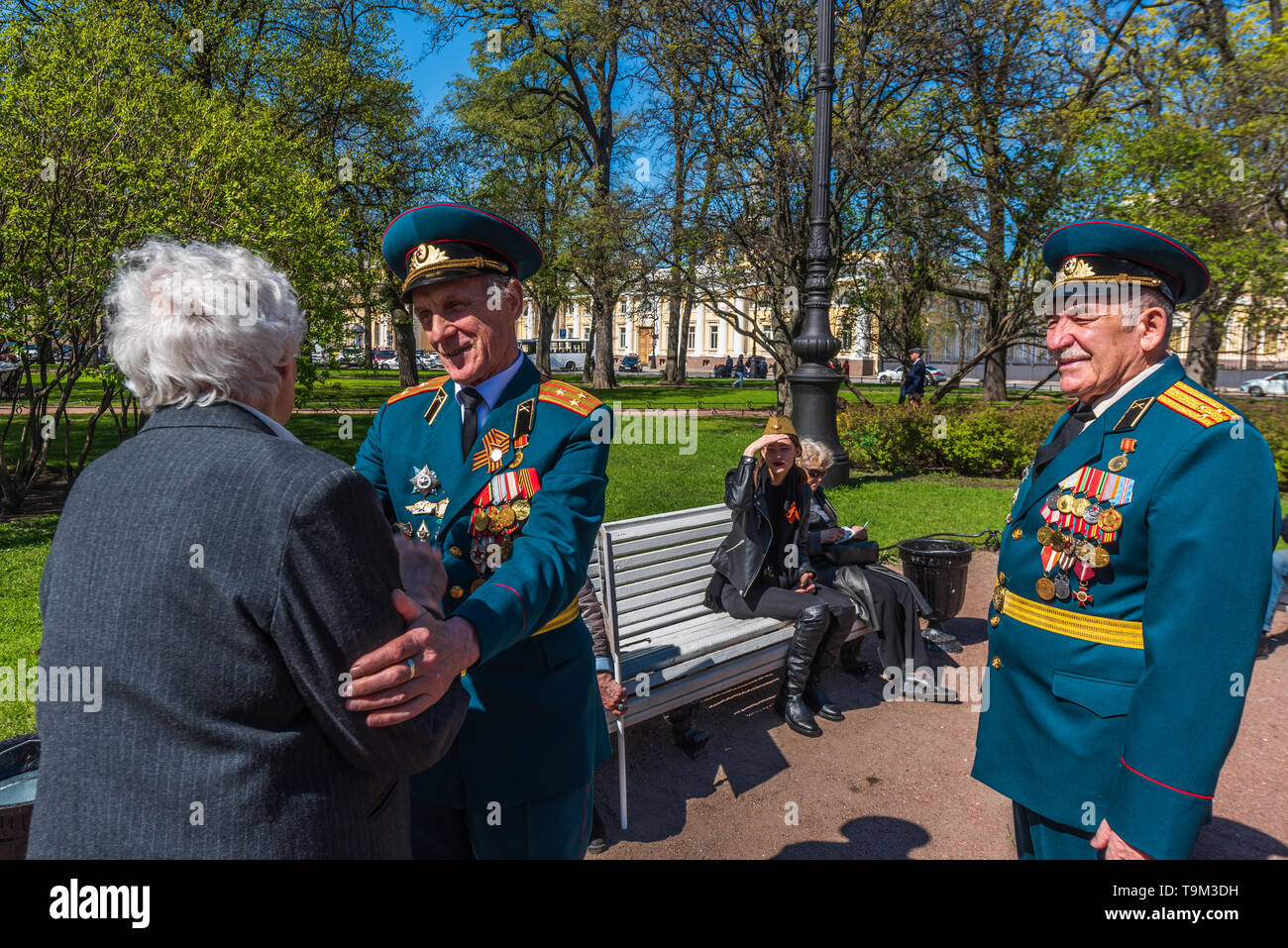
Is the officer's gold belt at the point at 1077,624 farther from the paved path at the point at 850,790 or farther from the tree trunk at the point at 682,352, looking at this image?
the tree trunk at the point at 682,352

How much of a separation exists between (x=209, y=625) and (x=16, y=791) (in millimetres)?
1757

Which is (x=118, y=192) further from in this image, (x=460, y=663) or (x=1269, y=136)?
(x=1269, y=136)

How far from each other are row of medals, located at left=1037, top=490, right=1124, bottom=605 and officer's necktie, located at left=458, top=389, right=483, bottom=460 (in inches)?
62.5

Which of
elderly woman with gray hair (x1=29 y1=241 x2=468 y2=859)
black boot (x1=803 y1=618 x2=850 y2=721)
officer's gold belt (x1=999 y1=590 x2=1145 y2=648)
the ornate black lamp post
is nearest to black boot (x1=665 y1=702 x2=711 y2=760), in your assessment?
black boot (x1=803 y1=618 x2=850 y2=721)

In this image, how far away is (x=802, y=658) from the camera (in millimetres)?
4684

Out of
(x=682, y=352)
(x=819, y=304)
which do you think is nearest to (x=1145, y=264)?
(x=819, y=304)

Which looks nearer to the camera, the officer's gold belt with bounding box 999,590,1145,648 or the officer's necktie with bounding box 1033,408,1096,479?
the officer's gold belt with bounding box 999,590,1145,648

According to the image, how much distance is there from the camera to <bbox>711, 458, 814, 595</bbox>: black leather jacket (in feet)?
15.8

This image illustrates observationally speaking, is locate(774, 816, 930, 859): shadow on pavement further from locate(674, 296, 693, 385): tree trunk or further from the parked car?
the parked car

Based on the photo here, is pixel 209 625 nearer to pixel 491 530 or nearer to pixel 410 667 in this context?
pixel 410 667

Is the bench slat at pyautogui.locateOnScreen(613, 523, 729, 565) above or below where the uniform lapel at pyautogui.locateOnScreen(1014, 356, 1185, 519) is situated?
below

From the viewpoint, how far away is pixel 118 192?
8664 millimetres

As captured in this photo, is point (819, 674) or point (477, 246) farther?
point (819, 674)

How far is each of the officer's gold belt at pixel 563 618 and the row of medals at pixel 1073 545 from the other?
1.27 metres
